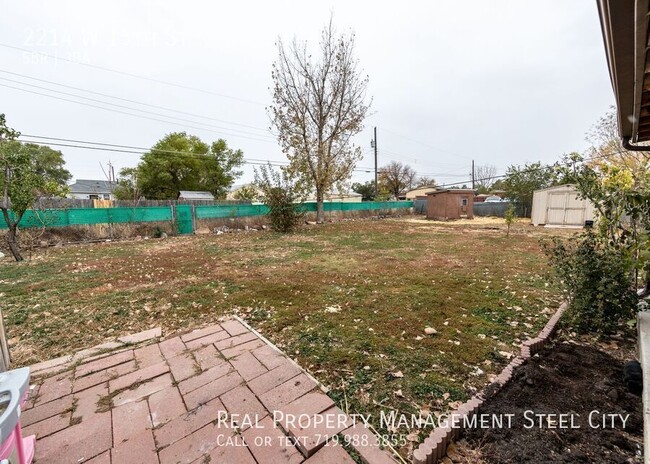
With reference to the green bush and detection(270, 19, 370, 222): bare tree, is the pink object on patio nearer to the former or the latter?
the green bush

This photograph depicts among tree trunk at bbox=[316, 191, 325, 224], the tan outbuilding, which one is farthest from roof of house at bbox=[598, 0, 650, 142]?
the tan outbuilding

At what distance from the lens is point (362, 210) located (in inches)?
773

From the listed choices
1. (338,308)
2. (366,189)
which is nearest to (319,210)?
(338,308)

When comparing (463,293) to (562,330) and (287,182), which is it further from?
(287,182)

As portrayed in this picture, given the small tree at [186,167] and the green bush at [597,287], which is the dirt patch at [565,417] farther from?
the small tree at [186,167]

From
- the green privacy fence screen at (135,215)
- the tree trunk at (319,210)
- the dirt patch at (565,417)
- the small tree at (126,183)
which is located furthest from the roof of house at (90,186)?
the dirt patch at (565,417)

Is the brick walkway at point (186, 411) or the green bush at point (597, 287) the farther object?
the green bush at point (597, 287)

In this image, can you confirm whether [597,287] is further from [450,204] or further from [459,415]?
[450,204]

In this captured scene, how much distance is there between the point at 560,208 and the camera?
13.5 meters

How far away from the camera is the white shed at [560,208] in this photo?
42.0 feet

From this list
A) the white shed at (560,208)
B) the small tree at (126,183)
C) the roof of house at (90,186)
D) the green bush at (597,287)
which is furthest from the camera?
the roof of house at (90,186)

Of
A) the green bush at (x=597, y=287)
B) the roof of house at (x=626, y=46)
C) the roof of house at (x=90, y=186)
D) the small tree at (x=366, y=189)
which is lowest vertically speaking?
the green bush at (x=597, y=287)

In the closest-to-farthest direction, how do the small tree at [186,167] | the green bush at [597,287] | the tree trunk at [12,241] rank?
the green bush at [597,287] < the tree trunk at [12,241] < the small tree at [186,167]

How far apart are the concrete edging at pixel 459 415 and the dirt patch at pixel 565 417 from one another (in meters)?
0.05
